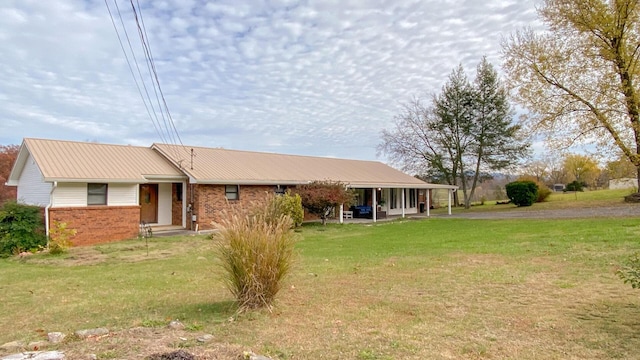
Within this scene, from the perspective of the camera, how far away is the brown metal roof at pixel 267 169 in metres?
19.2

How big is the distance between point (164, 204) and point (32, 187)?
17.2 ft

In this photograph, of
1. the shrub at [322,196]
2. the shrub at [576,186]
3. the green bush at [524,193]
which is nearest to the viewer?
the shrub at [322,196]

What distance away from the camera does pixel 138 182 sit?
16469 millimetres

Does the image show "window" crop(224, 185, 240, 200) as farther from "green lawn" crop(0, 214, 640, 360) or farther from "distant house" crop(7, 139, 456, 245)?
"green lawn" crop(0, 214, 640, 360)

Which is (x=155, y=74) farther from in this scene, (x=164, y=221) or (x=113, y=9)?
(x=164, y=221)

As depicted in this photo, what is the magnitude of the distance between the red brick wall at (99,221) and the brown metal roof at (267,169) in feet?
10.1

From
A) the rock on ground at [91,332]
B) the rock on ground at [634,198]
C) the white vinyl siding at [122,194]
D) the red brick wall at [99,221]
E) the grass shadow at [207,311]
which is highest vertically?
the white vinyl siding at [122,194]

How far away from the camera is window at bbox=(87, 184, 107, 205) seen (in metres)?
15.5

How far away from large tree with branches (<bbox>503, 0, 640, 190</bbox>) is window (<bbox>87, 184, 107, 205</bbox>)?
20.8 metres

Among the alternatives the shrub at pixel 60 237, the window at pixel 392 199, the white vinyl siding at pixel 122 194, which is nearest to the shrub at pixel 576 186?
the window at pixel 392 199

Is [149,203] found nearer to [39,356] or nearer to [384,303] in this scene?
[384,303]

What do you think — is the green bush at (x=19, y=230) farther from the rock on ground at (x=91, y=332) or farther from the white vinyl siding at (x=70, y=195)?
the rock on ground at (x=91, y=332)

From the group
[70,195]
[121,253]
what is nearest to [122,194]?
[70,195]

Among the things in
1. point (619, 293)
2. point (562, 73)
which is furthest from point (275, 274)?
point (562, 73)
